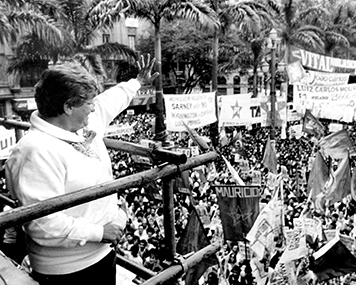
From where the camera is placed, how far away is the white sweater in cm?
161

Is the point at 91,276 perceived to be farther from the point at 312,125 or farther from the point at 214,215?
the point at 312,125

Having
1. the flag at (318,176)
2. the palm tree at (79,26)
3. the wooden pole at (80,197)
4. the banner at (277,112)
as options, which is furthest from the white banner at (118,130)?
the wooden pole at (80,197)

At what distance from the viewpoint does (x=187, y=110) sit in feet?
43.3

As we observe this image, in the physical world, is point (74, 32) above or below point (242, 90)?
above

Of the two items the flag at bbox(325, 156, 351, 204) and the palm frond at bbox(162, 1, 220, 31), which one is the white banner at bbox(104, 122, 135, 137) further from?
the flag at bbox(325, 156, 351, 204)

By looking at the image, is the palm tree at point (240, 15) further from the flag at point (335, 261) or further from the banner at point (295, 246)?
the flag at point (335, 261)

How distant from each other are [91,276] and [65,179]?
1.64ft

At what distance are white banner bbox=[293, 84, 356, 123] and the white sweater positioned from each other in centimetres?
1216

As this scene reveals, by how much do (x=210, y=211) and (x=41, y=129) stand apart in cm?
787

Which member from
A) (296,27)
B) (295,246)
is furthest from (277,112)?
(296,27)

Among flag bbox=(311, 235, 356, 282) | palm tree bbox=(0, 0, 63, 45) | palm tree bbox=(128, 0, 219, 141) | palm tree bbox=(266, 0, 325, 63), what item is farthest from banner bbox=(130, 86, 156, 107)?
flag bbox=(311, 235, 356, 282)

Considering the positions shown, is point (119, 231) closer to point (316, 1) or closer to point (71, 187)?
point (71, 187)

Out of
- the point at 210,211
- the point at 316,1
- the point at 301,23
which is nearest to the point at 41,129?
the point at 210,211

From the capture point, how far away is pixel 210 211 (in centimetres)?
938
